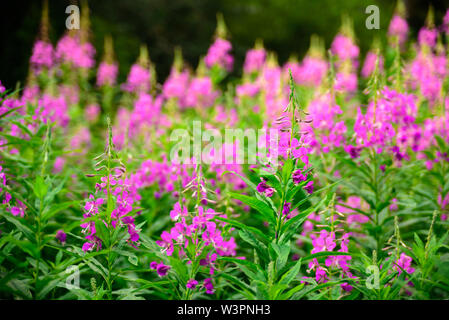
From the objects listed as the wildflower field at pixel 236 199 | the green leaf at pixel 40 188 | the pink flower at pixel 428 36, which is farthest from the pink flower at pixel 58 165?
the pink flower at pixel 428 36

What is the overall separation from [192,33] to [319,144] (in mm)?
12796

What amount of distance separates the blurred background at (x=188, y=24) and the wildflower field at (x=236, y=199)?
15.0 ft

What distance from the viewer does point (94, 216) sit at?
229 centimetres

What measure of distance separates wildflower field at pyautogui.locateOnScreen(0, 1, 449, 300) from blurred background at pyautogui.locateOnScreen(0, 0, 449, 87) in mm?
4563

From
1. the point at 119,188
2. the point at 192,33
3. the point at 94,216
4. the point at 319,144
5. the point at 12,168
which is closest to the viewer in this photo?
the point at 94,216

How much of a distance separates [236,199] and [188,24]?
42.7 feet

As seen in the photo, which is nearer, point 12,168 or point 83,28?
point 12,168

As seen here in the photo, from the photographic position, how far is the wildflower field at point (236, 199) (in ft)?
7.59

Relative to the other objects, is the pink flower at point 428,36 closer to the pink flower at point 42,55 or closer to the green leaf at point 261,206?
the green leaf at point 261,206

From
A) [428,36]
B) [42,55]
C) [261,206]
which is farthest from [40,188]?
[428,36]

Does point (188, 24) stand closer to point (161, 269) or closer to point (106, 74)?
point (106, 74)

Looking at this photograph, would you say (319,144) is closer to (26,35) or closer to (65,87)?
(65,87)

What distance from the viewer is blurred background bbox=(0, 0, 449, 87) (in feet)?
32.9
